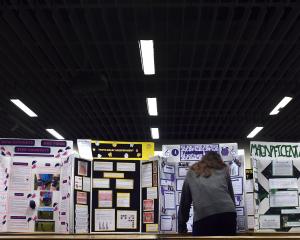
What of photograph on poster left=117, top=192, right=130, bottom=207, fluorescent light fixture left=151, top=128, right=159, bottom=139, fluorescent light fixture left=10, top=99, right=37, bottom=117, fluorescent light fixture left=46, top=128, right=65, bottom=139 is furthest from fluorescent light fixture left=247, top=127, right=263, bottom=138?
photograph on poster left=117, top=192, right=130, bottom=207

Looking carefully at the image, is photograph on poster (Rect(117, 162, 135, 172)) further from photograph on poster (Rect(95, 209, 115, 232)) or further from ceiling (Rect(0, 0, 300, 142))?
ceiling (Rect(0, 0, 300, 142))

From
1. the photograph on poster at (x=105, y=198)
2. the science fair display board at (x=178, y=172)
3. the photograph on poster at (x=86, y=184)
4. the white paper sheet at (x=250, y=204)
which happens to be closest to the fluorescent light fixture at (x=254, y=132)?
the white paper sheet at (x=250, y=204)

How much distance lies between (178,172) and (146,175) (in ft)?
1.38

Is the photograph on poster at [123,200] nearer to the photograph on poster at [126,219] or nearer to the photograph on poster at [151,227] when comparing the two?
the photograph on poster at [126,219]

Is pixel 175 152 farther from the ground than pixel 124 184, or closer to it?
Result: farther from the ground

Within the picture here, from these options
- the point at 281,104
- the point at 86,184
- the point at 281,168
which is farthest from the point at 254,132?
the point at 86,184

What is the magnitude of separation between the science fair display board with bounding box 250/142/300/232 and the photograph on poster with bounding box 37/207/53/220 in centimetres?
248

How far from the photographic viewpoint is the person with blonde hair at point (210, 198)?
371 cm

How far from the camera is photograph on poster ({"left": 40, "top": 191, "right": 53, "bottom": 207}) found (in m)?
5.91

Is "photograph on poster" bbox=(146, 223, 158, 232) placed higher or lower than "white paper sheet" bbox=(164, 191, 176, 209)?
lower

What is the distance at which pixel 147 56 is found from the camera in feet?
28.2

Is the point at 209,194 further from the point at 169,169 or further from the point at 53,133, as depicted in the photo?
the point at 53,133

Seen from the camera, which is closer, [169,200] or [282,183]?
[282,183]

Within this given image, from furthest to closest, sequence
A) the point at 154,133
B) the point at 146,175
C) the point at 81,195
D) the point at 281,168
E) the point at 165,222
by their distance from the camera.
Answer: the point at 154,133 → the point at 146,175 → the point at 81,195 → the point at 165,222 → the point at 281,168
